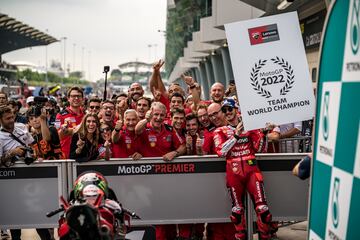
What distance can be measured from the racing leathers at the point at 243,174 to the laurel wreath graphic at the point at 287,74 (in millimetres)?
1069

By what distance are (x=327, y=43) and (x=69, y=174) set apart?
5.22m

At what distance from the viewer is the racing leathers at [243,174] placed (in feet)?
22.8

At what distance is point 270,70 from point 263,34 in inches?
15.5

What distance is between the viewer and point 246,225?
7.48m

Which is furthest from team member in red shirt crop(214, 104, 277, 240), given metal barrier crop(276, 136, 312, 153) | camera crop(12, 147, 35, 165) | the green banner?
the green banner

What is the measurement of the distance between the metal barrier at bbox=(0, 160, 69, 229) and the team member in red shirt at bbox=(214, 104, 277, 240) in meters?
2.08

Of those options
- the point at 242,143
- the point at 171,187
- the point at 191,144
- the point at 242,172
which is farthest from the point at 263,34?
the point at 171,187

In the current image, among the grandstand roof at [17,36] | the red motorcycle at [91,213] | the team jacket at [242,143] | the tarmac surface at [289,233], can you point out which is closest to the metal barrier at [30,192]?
the tarmac surface at [289,233]

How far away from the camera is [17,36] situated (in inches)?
4289

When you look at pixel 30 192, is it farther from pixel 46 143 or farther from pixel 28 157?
pixel 46 143

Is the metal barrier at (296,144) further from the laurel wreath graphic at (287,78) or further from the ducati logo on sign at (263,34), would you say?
the ducati logo on sign at (263,34)

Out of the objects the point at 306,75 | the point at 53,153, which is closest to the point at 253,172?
the point at 306,75

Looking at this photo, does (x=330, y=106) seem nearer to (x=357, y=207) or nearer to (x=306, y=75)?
(x=357, y=207)

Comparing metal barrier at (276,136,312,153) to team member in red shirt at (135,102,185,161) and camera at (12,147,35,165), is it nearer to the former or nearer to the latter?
team member in red shirt at (135,102,185,161)
